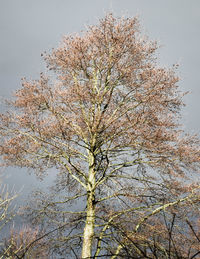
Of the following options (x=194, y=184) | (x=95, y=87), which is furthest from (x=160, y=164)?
(x=95, y=87)

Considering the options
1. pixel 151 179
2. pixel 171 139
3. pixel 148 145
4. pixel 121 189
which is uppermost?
pixel 171 139

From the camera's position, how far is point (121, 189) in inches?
209

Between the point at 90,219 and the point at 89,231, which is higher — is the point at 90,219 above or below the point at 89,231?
above

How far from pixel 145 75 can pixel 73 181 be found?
4049 millimetres

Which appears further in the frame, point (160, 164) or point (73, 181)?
point (73, 181)

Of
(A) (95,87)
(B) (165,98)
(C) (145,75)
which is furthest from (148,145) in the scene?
(A) (95,87)

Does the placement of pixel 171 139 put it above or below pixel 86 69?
below

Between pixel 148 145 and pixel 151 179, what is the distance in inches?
48.9

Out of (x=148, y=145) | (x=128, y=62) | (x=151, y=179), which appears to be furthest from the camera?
(x=128, y=62)

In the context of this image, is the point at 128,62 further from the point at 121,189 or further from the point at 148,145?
the point at 121,189

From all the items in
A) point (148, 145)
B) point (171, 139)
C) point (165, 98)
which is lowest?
point (148, 145)

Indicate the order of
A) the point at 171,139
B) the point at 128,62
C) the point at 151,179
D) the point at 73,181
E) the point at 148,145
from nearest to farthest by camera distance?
the point at 148,145 < the point at 171,139 < the point at 151,179 < the point at 128,62 < the point at 73,181

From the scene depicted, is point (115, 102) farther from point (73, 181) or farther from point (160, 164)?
point (73, 181)

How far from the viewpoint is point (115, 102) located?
6812 mm
